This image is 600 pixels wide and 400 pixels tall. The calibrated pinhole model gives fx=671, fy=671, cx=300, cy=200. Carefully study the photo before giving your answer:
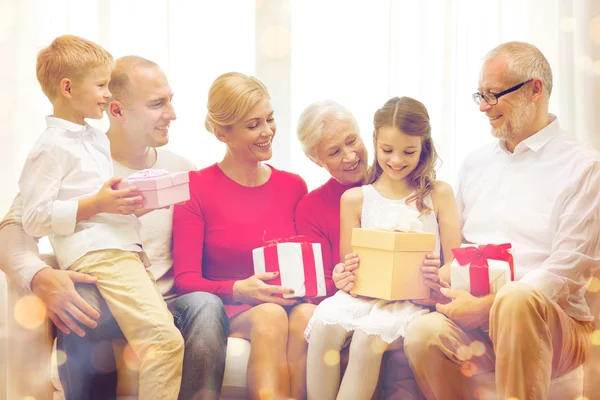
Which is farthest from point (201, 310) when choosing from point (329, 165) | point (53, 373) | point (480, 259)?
point (480, 259)

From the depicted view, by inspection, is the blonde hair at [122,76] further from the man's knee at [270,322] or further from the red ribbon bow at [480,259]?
the red ribbon bow at [480,259]

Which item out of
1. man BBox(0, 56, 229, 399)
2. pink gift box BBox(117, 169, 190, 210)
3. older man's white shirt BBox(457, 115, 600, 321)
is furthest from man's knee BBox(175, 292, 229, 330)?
older man's white shirt BBox(457, 115, 600, 321)

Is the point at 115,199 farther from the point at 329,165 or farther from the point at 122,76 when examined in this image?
the point at 329,165

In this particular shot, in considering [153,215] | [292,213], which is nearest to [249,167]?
[292,213]

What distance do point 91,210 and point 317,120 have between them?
0.91 meters

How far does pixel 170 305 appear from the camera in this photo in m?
2.38

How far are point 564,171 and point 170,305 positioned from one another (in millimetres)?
1464

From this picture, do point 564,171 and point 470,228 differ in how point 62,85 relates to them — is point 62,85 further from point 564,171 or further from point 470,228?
point 564,171

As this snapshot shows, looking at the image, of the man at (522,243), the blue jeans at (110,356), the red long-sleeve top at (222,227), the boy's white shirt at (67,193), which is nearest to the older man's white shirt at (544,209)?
the man at (522,243)

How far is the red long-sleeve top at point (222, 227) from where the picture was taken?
2414mm

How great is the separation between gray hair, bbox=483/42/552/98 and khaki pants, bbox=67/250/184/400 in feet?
4.87

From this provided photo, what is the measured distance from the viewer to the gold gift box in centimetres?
213

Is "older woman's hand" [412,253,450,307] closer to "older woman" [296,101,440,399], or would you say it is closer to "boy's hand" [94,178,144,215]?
"older woman" [296,101,440,399]

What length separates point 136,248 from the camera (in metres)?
2.18
